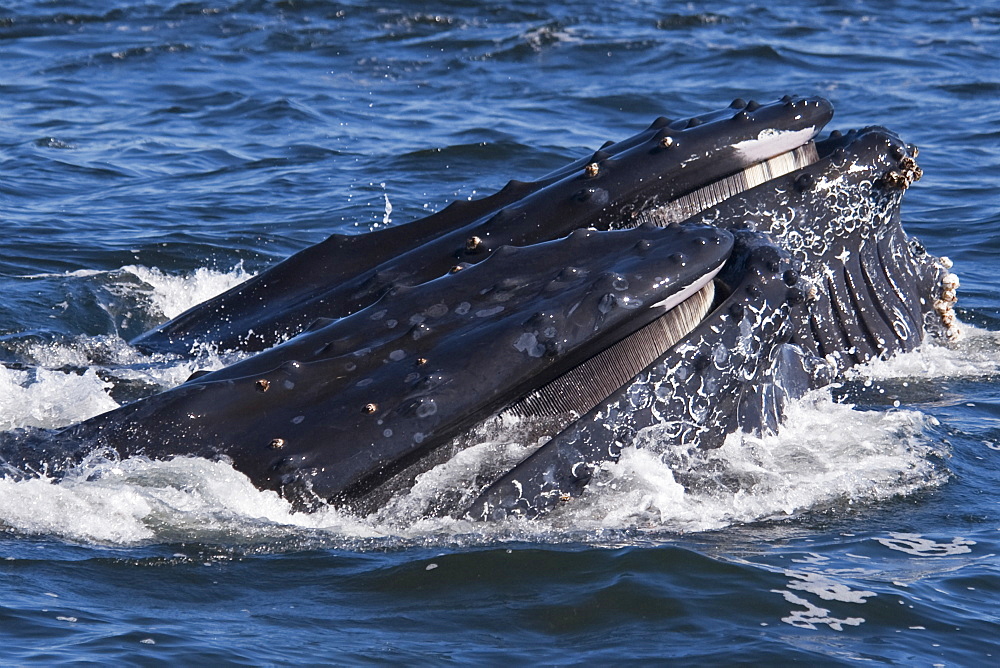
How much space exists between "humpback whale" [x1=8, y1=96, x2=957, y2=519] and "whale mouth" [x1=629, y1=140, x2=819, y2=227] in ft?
0.03

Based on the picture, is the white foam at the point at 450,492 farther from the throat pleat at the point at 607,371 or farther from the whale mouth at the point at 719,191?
the whale mouth at the point at 719,191

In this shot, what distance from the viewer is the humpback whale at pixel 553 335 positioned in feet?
18.0

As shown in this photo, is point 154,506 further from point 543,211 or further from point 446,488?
point 543,211

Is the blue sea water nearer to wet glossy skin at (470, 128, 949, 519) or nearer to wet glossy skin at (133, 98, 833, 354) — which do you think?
wet glossy skin at (470, 128, 949, 519)

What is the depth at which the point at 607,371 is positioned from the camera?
5.88m

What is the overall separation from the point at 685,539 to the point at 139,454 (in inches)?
88.6

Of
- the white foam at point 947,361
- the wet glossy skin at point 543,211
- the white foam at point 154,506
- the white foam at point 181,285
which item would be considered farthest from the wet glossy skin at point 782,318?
the white foam at point 181,285

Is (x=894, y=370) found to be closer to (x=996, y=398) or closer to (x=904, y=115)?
(x=996, y=398)

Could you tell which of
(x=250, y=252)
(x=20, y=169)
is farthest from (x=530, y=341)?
(x=20, y=169)

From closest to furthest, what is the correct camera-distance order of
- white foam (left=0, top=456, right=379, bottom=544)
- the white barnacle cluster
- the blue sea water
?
the blue sea water → white foam (left=0, top=456, right=379, bottom=544) → the white barnacle cluster

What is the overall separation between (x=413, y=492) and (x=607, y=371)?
912 millimetres

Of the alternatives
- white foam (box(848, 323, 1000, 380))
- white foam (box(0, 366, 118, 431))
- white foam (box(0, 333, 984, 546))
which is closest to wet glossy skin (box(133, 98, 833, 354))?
white foam (box(0, 366, 118, 431))

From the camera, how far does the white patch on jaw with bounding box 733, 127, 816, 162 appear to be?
21.9 feet

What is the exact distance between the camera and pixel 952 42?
23125 mm
